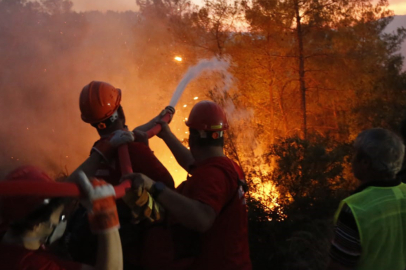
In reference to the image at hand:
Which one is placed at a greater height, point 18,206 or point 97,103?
point 97,103

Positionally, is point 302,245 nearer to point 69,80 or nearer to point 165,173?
point 165,173

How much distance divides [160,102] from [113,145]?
525 inches

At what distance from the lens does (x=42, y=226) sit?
1.58m

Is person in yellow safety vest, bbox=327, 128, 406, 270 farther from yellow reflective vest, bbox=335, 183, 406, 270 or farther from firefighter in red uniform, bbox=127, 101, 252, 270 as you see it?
firefighter in red uniform, bbox=127, 101, 252, 270

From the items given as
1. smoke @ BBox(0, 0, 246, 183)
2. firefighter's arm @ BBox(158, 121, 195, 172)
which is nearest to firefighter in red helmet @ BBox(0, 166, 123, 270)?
firefighter's arm @ BBox(158, 121, 195, 172)

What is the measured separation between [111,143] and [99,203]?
0.84 metres

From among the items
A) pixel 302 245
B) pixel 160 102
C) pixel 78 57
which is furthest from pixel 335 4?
pixel 302 245

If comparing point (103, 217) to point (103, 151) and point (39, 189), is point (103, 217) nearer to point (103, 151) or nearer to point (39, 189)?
point (39, 189)

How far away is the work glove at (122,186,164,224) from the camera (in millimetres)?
1810

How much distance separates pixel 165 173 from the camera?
2.34 metres

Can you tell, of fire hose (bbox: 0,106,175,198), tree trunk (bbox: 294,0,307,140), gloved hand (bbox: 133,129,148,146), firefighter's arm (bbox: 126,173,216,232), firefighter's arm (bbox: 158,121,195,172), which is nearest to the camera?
fire hose (bbox: 0,106,175,198)

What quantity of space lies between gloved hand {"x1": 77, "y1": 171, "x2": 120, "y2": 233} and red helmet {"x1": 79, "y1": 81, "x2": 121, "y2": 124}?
1.06 metres

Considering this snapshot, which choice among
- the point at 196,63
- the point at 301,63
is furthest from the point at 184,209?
the point at 301,63

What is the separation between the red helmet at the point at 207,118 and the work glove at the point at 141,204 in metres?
0.63
